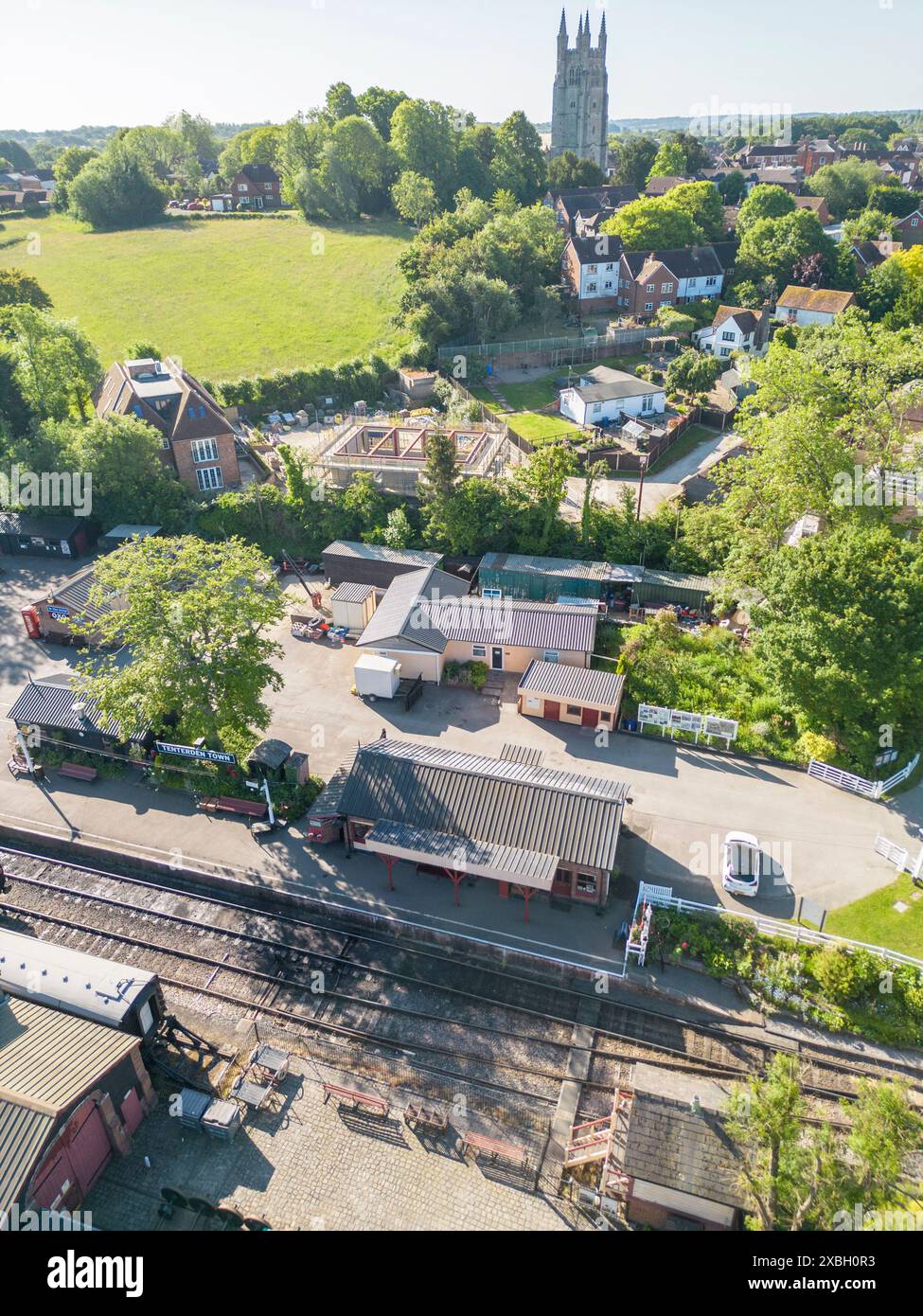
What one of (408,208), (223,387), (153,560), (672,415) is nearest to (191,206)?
(408,208)

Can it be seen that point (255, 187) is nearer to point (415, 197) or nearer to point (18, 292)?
point (415, 197)

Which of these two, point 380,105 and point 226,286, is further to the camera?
point 380,105

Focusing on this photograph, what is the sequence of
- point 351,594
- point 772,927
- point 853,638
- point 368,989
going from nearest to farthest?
point 772,927
point 368,989
point 853,638
point 351,594

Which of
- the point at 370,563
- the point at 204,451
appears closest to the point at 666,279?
the point at 204,451

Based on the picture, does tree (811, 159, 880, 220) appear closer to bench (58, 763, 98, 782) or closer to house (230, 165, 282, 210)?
house (230, 165, 282, 210)

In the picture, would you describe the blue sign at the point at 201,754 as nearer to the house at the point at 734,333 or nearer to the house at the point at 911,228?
the house at the point at 734,333

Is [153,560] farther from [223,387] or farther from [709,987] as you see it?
[223,387]

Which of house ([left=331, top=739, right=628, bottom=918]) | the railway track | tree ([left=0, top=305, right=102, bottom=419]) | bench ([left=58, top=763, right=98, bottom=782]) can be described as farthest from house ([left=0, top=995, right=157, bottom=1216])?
tree ([left=0, top=305, right=102, bottom=419])
